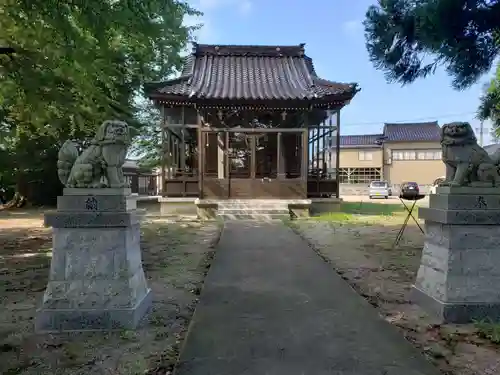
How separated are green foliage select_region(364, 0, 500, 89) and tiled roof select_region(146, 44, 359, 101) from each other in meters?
9.30

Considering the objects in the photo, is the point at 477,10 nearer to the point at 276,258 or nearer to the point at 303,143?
the point at 276,258

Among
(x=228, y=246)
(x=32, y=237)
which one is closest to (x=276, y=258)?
(x=228, y=246)

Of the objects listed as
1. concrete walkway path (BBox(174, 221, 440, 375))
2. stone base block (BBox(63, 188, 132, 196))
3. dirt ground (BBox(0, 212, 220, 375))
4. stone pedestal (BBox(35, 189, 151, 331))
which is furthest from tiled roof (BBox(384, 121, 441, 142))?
stone pedestal (BBox(35, 189, 151, 331))

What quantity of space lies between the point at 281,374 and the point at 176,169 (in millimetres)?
14804

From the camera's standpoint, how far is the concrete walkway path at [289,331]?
275 cm

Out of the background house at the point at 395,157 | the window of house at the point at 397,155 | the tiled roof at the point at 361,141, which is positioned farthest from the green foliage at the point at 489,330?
the tiled roof at the point at 361,141

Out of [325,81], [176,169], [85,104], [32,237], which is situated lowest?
[32,237]

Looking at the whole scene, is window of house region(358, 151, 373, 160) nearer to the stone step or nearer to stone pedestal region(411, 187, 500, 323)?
the stone step

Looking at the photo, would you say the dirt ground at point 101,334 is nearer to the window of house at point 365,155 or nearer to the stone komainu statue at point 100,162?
the stone komainu statue at point 100,162

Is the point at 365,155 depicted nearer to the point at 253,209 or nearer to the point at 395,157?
the point at 395,157

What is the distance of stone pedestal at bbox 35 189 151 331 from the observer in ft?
11.5

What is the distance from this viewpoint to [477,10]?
4.51m

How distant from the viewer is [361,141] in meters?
47.4

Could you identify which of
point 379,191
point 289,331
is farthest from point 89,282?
point 379,191
